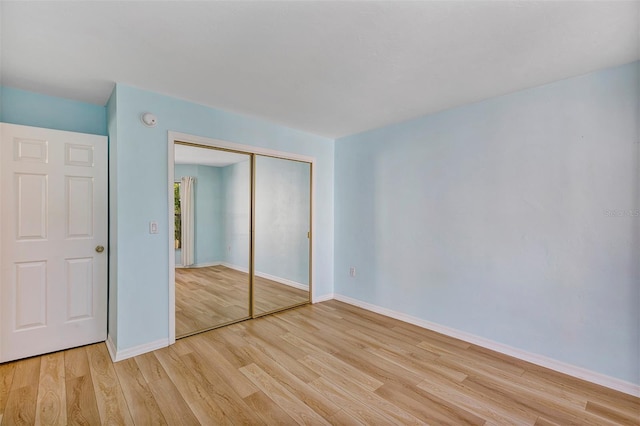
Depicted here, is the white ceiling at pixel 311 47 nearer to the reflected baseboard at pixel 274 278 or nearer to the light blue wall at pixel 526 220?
the light blue wall at pixel 526 220

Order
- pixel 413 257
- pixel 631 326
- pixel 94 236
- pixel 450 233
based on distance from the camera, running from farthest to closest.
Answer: pixel 413 257 → pixel 450 233 → pixel 94 236 → pixel 631 326

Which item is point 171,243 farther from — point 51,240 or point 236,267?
point 51,240

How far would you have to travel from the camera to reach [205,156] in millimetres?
3062

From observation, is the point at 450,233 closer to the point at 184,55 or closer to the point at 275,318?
the point at 275,318

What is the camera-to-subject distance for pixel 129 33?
1741 millimetres

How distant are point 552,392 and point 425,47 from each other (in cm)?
261

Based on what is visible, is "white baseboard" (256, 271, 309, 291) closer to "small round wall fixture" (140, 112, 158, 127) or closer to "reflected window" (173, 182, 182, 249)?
"reflected window" (173, 182, 182, 249)

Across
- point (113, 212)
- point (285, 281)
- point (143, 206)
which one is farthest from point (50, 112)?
point (285, 281)

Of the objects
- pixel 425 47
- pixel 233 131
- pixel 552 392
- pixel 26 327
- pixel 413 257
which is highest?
pixel 425 47

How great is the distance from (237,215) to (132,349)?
1629mm

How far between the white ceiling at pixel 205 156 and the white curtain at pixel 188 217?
0.19 meters

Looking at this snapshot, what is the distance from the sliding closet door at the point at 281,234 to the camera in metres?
3.52

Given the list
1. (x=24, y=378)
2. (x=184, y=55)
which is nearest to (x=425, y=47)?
(x=184, y=55)

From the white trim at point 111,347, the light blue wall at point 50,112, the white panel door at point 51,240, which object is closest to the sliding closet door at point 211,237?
the white trim at point 111,347
